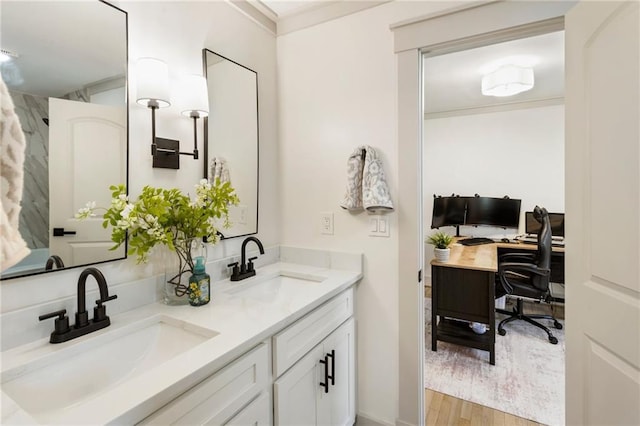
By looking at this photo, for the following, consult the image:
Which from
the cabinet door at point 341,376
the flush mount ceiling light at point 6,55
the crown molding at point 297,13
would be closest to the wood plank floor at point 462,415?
the cabinet door at point 341,376

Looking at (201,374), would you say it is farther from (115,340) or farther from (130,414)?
(115,340)

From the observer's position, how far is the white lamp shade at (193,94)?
1.43m

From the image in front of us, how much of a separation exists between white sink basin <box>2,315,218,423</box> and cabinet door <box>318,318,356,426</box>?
0.65 metres

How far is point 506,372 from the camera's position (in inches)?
93.6

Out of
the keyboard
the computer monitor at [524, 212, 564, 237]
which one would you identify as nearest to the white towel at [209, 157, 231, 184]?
the keyboard

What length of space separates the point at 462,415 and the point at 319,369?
45.0 inches

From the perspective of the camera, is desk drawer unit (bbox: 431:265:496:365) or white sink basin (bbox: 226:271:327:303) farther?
desk drawer unit (bbox: 431:265:496:365)

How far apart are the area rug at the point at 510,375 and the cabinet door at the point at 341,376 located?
2.73 ft

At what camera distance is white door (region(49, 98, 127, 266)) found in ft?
3.45

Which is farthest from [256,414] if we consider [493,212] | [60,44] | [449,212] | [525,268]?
[493,212]

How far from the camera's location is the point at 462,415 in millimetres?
1926

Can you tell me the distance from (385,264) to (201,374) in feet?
3.60

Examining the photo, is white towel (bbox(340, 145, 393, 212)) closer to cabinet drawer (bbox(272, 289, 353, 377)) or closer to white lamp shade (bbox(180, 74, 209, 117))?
cabinet drawer (bbox(272, 289, 353, 377))

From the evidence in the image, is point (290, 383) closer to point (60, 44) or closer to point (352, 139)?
point (352, 139)
